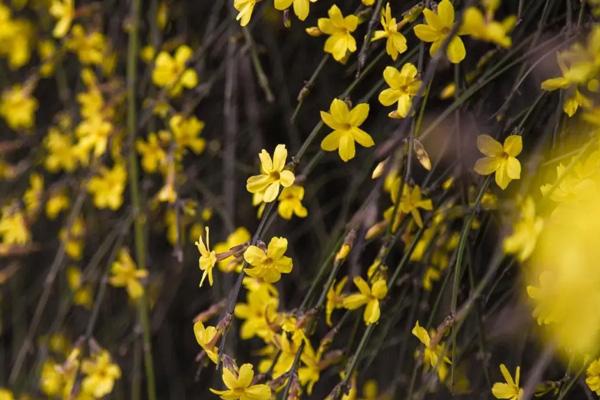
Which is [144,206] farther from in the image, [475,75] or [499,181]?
[499,181]

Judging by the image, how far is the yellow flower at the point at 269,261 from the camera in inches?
39.6

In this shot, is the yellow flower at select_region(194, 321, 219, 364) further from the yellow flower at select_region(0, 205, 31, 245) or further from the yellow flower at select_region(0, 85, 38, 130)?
the yellow flower at select_region(0, 85, 38, 130)

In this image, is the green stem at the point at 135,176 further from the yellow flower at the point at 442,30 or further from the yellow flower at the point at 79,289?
the yellow flower at the point at 442,30

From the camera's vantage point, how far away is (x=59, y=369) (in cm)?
140

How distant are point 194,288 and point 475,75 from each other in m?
0.93

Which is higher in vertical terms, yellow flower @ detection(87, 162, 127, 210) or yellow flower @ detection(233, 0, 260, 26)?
yellow flower @ detection(233, 0, 260, 26)

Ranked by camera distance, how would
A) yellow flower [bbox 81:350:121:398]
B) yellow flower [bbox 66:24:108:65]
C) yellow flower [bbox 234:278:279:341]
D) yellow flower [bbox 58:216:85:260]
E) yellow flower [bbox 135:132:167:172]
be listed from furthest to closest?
yellow flower [bbox 66:24:108:65], yellow flower [bbox 58:216:85:260], yellow flower [bbox 135:132:167:172], yellow flower [bbox 81:350:121:398], yellow flower [bbox 234:278:279:341]

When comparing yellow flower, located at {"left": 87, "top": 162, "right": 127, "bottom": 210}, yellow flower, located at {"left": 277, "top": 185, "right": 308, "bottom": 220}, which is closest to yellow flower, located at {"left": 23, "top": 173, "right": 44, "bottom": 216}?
yellow flower, located at {"left": 87, "top": 162, "right": 127, "bottom": 210}

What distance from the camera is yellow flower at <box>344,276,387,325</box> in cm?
107

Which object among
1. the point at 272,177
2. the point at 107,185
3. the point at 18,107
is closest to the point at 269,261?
the point at 272,177

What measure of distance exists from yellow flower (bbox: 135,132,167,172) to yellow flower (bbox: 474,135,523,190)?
26.4 inches

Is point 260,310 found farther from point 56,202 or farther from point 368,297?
point 56,202

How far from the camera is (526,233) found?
962 millimetres

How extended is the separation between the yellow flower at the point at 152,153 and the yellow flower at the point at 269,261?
1.82ft
